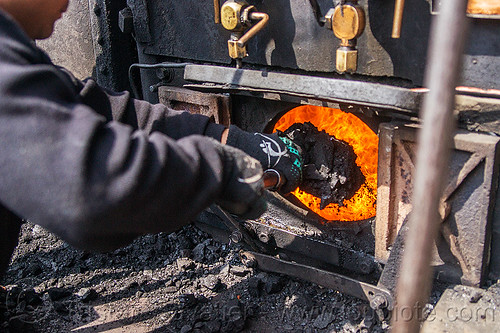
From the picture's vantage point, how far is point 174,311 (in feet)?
9.30

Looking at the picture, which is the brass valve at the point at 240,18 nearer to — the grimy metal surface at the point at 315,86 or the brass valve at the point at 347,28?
the grimy metal surface at the point at 315,86

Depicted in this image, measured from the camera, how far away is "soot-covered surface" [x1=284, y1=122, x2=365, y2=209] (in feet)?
9.40

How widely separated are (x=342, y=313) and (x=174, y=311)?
3.13 feet

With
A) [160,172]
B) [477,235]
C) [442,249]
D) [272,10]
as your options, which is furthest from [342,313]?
[272,10]

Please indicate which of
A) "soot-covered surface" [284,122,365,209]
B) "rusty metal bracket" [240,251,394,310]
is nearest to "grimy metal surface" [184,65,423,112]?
"soot-covered surface" [284,122,365,209]

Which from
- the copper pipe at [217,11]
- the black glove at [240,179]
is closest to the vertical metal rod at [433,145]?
the black glove at [240,179]

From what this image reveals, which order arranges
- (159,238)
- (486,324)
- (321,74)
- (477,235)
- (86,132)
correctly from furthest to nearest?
(159,238), (321,74), (477,235), (486,324), (86,132)

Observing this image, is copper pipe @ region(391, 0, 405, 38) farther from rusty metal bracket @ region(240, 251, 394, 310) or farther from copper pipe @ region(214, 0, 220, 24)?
rusty metal bracket @ region(240, 251, 394, 310)

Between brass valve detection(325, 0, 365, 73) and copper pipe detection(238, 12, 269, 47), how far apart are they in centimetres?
31

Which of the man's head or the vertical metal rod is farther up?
the man's head

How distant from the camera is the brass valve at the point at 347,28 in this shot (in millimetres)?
2227

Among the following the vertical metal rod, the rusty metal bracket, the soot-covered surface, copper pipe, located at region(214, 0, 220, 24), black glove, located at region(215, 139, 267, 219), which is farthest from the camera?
the soot-covered surface

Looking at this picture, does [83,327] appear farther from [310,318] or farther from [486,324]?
[486,324]

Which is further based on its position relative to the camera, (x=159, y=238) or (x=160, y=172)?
(x=159, y=238)
